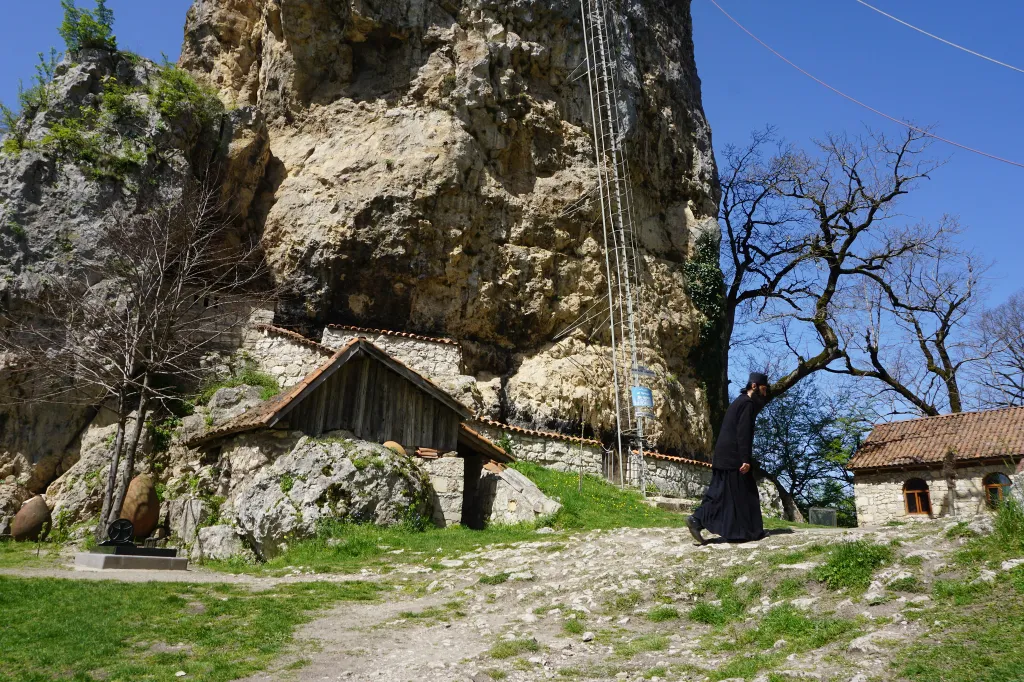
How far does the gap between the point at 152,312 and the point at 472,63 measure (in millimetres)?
12752

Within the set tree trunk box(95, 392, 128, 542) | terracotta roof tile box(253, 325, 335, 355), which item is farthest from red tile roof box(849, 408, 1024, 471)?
tree trunk box(95, 392, 128, 542)

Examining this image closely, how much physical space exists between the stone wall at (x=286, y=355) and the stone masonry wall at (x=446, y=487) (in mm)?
5554

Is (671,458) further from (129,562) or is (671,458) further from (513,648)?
(513,648)

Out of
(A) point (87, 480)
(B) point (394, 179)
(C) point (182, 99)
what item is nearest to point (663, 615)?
(A) point (87, 480)

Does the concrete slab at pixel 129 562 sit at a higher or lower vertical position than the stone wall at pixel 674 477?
lower

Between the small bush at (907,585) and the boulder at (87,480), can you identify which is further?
the boulder at (87,480)

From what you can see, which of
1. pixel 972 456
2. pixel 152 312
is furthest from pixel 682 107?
pixel 152 312

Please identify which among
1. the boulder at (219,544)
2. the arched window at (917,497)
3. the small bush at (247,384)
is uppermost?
the small bush at (247,384)

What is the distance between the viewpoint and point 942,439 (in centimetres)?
2055

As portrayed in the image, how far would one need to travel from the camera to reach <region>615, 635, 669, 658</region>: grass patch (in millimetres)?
5859

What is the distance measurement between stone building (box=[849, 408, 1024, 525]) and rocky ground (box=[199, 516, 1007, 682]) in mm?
13465

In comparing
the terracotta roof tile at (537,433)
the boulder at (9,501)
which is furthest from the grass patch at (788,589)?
the boulder at (9,501)

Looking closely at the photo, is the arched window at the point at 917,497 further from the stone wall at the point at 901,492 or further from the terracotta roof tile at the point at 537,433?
the terracotta roof tile at the point at 537,433

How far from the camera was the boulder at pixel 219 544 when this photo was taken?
12.5m
